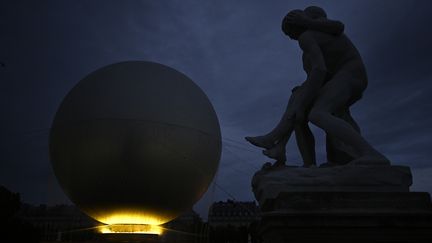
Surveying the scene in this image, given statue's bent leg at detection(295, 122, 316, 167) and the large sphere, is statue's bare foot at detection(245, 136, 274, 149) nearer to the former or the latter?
statue's bent leg at detection(295, 122, 316, 167)

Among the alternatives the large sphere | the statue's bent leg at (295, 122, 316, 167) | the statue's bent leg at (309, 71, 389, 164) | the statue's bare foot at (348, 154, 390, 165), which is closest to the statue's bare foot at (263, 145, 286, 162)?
the statue's bent leg at (295, 122, 316, 167)

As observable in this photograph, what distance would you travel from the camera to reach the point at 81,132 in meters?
15.0

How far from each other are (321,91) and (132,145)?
33.7 ft

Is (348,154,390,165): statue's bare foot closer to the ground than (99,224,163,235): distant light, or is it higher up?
higher up

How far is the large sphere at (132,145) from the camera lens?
14.5m

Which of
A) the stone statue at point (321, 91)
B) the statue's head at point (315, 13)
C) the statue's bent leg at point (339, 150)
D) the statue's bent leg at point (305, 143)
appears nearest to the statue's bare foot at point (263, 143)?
the stone statue at point (321, 91)

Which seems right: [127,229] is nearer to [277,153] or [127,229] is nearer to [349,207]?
[277,153]

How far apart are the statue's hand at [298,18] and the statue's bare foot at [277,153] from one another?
6.78ft

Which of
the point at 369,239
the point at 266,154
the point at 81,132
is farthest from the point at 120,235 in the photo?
the point at 369,239

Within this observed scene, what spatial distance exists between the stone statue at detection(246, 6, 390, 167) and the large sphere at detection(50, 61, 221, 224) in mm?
9523

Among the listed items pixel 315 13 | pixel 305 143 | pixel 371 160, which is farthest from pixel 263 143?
pixel 315 13

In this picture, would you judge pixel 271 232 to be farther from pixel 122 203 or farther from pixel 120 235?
pixel 120 235

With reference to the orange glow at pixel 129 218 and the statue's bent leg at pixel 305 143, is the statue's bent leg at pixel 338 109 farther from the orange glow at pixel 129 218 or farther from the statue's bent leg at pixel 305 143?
the orange glow at pixel 129 218

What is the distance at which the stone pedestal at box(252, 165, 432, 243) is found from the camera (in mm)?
4250
